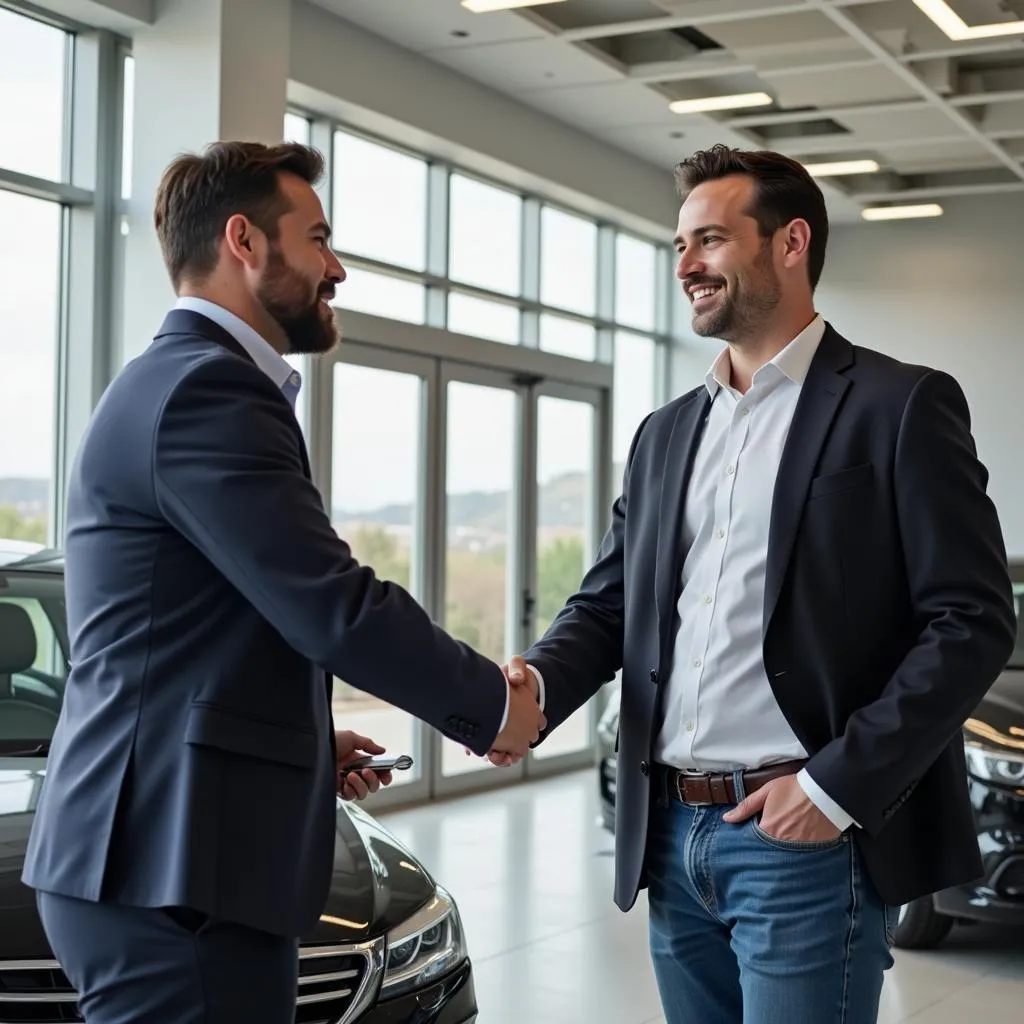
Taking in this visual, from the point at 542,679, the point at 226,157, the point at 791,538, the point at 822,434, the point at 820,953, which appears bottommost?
the point at 820,953

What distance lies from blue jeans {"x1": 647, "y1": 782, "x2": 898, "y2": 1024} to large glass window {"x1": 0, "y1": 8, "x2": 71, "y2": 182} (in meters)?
5.63

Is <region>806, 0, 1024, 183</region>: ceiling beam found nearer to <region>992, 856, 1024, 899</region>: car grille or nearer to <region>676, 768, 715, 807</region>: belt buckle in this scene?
<region>992, 856, 1024, 899</region>: car grille

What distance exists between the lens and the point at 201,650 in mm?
1750

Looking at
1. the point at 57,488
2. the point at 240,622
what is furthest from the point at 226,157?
the point at 57,488

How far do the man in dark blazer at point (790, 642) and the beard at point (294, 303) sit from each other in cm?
54

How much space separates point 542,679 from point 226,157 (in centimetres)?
87

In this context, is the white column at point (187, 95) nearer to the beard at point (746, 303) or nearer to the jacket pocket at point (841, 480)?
the beard at point (746, 303)

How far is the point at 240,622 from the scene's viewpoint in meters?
1.78

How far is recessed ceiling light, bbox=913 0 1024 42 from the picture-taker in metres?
7.18

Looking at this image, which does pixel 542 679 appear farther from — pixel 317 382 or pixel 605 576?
pixel 317 382

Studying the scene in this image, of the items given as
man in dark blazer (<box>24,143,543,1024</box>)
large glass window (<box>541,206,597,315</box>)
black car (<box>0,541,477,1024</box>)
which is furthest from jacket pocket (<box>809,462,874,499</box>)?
large glass window (<box>541,206,597,315</box>)

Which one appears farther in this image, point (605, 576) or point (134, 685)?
point (605, 576)

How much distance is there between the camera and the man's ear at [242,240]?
1.96 meters

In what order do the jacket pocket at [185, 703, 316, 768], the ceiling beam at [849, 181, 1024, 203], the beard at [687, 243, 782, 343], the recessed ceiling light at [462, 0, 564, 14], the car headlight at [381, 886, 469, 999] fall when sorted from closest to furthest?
the jacket pocket at [185, 703, 316, 768] < the beard at [687, 243, 782, 343] < the car headlight at [381, 886, 469, 999] < the recessed ceiling light at [462, 0, 564, 14] < the ceiling beam at [849, 181, 1024, 203]
